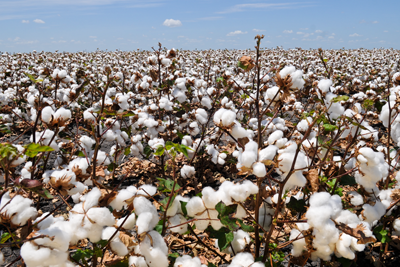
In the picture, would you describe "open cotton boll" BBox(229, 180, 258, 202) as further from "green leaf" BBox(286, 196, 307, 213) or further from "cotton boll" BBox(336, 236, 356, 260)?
"green leaf" BBox(286, 196, 307, 213)

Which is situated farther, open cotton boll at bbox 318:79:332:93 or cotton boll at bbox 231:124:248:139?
open cotton boll at bbox 318:79:332:93

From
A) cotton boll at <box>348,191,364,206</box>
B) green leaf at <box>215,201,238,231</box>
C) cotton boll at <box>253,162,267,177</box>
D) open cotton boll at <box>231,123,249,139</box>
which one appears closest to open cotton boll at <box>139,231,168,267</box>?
green leaf at <box>215,201,238,231</box>

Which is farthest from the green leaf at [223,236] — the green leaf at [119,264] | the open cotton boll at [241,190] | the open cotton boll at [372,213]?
the open cotton boll at [372,213]

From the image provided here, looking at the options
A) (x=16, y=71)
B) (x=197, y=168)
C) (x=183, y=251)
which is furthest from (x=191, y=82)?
(x=16, y=71)

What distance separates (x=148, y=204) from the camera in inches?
47.5

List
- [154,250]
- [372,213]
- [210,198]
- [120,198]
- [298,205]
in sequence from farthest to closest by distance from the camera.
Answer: [298,205] → [372,213] → [210,198] → [120,198] → [154,250]

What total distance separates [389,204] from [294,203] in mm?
696

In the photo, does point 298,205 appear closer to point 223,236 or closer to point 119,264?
point 223,236

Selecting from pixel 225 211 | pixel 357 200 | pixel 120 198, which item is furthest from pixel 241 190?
pixel 357 200

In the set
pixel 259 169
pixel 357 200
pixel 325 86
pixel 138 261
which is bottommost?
pixel 138 261

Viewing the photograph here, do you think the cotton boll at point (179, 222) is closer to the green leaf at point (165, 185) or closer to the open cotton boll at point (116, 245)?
the green leaf at point (165, 185)

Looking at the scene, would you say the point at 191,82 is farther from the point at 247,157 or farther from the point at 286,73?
the point at 247,157

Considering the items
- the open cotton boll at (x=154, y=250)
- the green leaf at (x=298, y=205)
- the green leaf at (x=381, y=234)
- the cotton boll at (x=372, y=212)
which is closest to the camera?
the open cotton boll at (x=154, y=250)

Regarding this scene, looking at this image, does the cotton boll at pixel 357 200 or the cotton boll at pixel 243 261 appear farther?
the cotton boll at pixel 357 200
